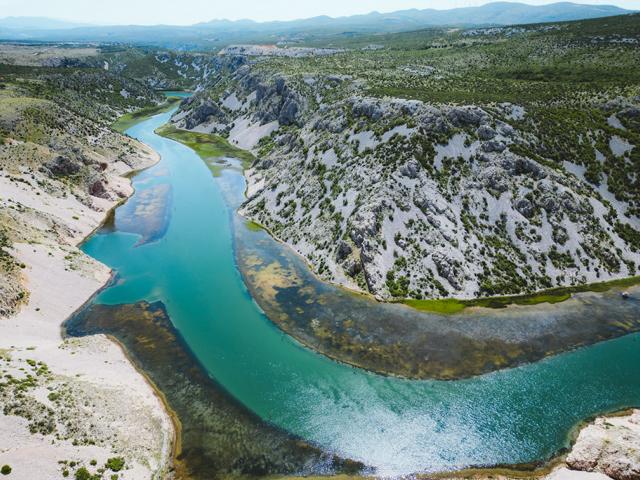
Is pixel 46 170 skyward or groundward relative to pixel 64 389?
skyward

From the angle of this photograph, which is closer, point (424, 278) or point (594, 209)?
point (424, 278)

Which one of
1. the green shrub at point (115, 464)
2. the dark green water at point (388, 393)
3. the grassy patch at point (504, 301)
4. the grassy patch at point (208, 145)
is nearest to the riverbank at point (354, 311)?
the dark green water at point (388, 393)

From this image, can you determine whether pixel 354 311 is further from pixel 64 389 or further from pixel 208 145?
pixel 208 145

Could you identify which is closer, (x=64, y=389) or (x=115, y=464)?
(x=115, y=464)

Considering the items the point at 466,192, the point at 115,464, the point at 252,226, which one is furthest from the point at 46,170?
the point at 466,192

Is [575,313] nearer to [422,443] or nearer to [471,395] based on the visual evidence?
[471,395]

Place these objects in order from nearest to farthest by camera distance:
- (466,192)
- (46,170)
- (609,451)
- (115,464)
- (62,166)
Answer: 1. (115,464)
2. (609,451)
3. (466,192)
4. (46,170)
5. (62,166)

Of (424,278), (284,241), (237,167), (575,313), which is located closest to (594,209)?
(575,313)

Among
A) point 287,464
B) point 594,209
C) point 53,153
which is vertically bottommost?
point 287,464
